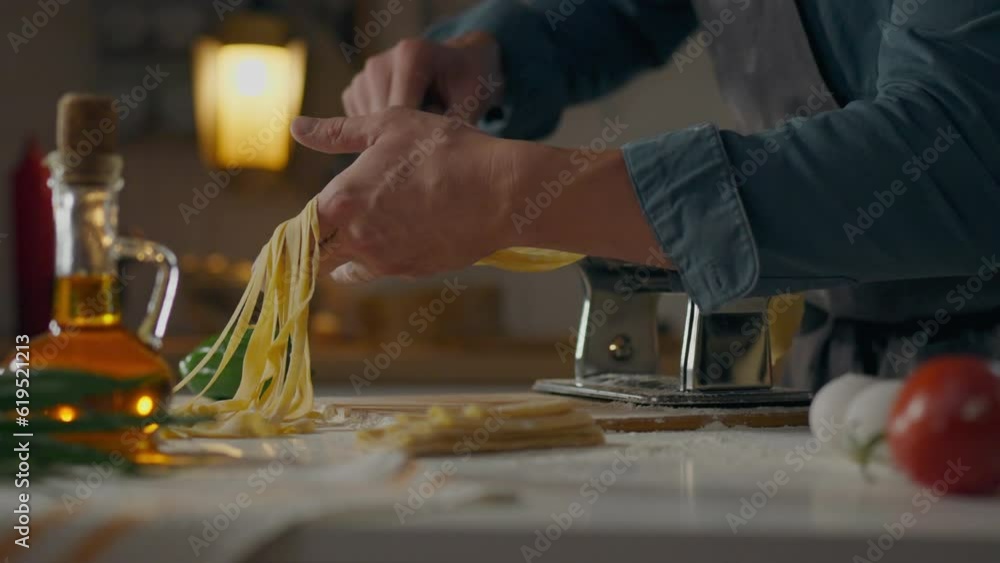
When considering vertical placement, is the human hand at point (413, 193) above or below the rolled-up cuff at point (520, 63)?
below

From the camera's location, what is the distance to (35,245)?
2.02m

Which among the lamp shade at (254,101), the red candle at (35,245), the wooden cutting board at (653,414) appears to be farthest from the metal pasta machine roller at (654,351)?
the lamp shade at (254,101)

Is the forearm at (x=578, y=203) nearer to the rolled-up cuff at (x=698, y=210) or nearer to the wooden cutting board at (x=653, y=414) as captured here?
the rolled-up cuff at (x=698, y=210)

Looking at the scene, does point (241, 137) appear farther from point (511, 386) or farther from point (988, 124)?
point (988, 124)

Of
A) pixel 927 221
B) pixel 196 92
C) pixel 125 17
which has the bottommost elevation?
pixel 927 221

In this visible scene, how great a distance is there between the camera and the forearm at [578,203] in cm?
84

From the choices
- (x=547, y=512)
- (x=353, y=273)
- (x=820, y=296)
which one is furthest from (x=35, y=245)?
(x=547, y=512)

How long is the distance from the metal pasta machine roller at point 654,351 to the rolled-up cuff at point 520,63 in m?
0.28

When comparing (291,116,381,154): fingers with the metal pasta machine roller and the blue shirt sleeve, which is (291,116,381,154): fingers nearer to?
the metal pasta machine roller

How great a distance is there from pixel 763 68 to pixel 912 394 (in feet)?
2.17

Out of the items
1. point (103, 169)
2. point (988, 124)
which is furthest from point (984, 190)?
point (103, 169)

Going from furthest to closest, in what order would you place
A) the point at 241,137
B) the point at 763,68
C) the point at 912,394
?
1. the point at 241,137
2. the point at 763,68
3. the point at 912,394

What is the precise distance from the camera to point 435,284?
135 inches

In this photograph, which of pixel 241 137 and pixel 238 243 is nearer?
pixel 241 137
